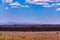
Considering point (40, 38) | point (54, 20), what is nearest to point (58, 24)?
point (54, 20)

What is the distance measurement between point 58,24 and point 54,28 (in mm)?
→ 44

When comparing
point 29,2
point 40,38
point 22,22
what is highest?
point 29,2

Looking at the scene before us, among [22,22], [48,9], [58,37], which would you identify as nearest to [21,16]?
[22,22]

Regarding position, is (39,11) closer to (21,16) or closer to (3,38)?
(21,16)

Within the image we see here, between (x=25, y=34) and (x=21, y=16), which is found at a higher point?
(x=21, y=16)

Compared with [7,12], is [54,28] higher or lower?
lower

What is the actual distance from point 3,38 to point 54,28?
15.3 inches

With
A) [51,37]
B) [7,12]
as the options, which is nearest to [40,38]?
[51,37]

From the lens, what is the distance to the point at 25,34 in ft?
3.90

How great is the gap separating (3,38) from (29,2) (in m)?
0.33

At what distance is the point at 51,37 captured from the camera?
3.90 feet

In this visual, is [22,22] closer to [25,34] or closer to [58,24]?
[25,34]

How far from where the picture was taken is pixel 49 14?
1.19m

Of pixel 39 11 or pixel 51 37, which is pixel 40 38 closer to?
pixel 51 37
